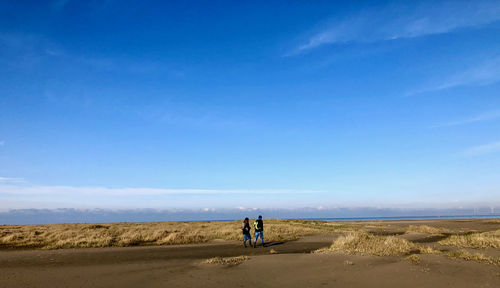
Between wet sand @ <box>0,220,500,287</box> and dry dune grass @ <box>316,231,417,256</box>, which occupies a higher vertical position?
dry dune grass @ <box>316,231,417,256</box>

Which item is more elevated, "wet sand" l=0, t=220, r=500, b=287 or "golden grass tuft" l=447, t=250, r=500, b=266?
"golden grass tuft" l=447, t=250, r=500, b=266

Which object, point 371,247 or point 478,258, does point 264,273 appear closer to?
point 371,247

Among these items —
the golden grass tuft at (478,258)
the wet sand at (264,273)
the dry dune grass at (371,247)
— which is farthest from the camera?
the dry dune grass at (371,247)

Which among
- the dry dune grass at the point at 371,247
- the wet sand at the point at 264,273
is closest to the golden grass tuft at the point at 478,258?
the wet sand at the point at 264,273

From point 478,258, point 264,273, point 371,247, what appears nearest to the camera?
point 264,273

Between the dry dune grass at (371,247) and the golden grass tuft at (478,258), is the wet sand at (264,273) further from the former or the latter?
the dry dune grass at (371,247)

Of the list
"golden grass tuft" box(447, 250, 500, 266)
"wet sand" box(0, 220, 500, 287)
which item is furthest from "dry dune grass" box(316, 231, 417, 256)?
"golden grass tuft" box(447, 250, 500, 266)

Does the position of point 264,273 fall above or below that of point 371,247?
below

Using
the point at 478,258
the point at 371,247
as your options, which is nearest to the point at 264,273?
the point at 371,247

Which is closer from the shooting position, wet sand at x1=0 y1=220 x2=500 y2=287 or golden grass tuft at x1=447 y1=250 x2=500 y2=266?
wet sand at x1=0 y1=220 x2=500 y2=287

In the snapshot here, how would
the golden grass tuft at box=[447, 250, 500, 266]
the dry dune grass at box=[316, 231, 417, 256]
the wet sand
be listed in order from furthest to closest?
the dry dune grass at box=[316, 231, 417, 256] → the golden grass tuft at box=[447, 250, 500, 266] → the wet sand

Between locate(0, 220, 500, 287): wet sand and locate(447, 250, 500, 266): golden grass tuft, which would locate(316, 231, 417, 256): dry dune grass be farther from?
locate(447, 250, 500, 266): golden grass tuft

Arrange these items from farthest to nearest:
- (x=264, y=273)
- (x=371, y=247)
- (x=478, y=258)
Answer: (x=371, y=247), (x=478, y=258), (x=264, y=273)

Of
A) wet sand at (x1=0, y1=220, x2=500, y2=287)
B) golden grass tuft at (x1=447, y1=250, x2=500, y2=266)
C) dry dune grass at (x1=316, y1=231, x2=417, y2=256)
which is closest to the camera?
wet sand at (x1=0, y1=220, x2=500, y2=287)
